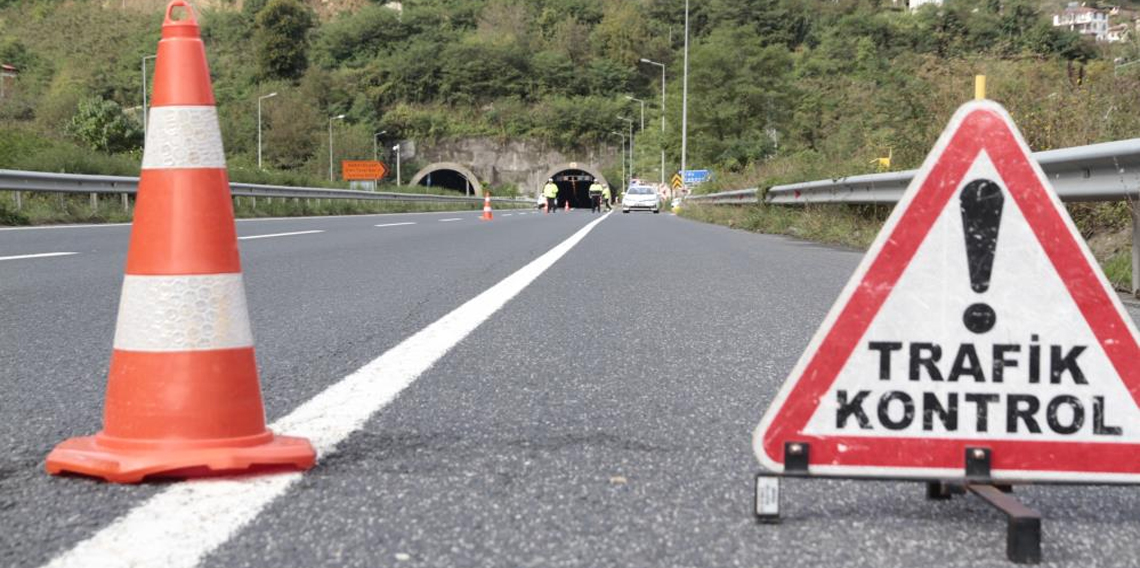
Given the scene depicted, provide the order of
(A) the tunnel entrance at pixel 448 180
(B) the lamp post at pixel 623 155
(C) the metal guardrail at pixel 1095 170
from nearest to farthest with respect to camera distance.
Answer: (C) the metal guardrail at pixel 1095 170 < (B) the lamp post at pixel 623 155 < (A) the tunnel entrance at pixel 448 180

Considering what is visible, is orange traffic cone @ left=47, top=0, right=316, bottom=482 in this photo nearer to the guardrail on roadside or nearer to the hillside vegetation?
the guardrail on roadside

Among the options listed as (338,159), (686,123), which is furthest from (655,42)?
(686,123)

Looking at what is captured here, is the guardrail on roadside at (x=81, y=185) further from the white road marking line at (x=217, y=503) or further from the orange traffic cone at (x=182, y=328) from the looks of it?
the orange traffic cone at (x=182, y=328)

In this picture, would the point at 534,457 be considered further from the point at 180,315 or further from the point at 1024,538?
the point at 1024,538

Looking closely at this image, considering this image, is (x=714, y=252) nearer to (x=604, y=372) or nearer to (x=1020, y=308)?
(x=604, y=372)

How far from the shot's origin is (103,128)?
85.8 metres

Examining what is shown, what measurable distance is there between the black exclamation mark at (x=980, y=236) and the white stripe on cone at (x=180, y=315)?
168 centimetres

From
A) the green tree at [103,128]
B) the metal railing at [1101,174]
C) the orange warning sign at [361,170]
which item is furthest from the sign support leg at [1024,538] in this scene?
the green tree at [103,128]

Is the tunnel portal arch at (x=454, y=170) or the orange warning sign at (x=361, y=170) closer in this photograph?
the orange warning sign at (x=361, y=170)

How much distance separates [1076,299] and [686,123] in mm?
54227

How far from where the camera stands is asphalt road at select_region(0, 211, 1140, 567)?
7.17 ft

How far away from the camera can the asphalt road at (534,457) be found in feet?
7.17

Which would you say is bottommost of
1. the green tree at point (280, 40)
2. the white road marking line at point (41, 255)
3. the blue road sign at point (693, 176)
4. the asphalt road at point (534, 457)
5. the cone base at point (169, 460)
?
the asphalt road at point (534, 457)

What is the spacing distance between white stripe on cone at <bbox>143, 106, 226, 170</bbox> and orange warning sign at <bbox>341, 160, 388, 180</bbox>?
8157cm
